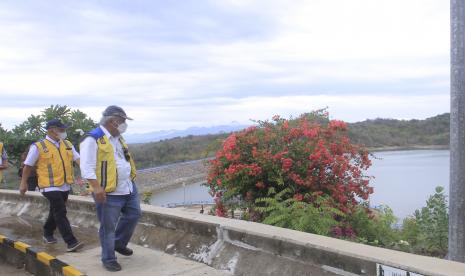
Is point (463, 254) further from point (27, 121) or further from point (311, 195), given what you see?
point (27, 121)

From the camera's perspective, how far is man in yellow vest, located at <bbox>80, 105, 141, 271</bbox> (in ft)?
14.4

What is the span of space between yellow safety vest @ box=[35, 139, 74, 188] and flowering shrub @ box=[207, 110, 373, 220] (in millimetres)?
2396

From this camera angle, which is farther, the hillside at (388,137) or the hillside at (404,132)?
the hillside at (404,132)

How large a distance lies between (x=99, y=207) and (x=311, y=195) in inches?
131

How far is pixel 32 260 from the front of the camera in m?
5.59

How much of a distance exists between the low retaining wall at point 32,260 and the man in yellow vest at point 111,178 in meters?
0.51

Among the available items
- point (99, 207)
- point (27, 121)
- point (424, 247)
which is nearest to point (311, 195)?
point (424, 247)

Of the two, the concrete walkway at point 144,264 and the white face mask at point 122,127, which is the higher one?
the white face mask at point 122,127

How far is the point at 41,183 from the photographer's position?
570cm

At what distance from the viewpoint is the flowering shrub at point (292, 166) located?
697cm

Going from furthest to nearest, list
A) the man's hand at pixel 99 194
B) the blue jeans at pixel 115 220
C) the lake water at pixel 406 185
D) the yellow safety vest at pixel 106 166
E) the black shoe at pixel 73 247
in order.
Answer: the lake water at pixel 406 185
the black shoe at pixel 73 247
the blue jeans at pixel 115 220
the yellow safety vest at pixel 106 166
the man's hand at pixel 99 194

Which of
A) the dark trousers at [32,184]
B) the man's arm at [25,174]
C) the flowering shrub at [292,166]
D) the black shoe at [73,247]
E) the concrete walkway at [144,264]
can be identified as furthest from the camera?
the dark trousers at [32,184]

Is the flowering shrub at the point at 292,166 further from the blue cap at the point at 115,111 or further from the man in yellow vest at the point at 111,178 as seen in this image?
the blue cap at the point at 115,111

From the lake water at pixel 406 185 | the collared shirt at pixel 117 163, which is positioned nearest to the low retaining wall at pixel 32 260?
the collared shirt at pixel 117 163
